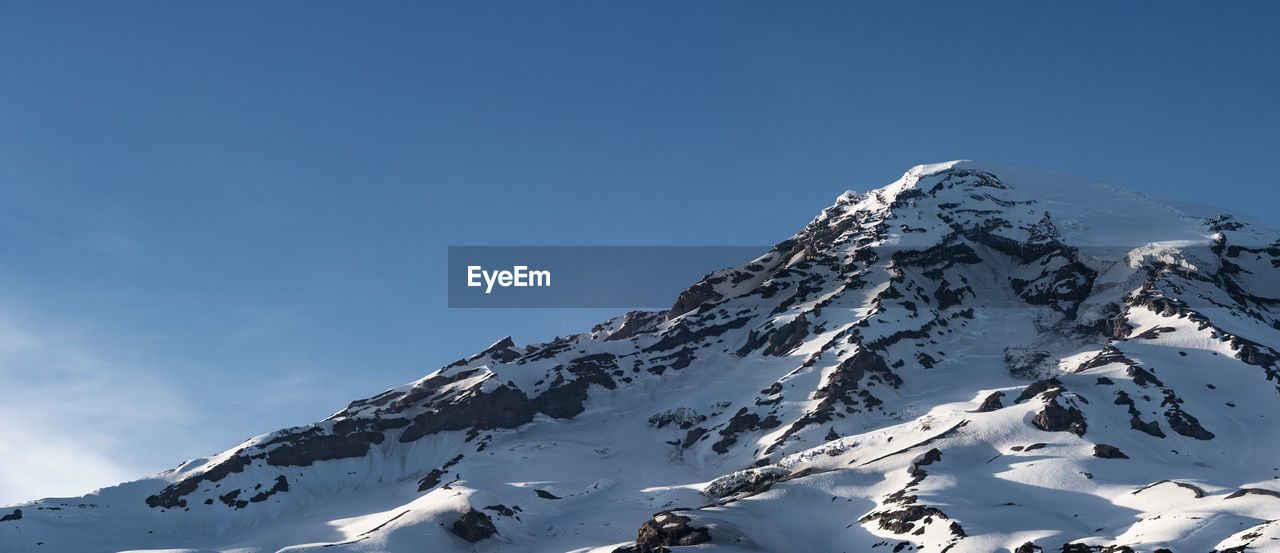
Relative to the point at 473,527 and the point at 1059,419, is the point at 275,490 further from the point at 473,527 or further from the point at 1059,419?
the point at 1059,419

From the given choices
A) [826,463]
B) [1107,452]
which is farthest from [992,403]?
[826,463]

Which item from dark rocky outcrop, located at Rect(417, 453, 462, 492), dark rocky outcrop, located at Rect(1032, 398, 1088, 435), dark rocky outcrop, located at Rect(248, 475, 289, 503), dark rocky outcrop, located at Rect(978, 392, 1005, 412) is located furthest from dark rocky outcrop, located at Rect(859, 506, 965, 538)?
dark rocky outcrop, located at Rect(248, 475, 289, 503)

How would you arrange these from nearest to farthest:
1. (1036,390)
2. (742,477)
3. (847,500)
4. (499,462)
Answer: (847,500) < (742,477) < (1036,390) < (499,462)

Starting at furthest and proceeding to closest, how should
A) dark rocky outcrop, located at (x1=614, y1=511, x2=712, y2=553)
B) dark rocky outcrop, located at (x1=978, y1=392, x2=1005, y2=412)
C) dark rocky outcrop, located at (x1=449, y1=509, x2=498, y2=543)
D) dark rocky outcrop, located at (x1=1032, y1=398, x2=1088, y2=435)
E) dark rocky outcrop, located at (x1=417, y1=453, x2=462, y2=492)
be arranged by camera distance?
1. dark rocky outcrop, located at (x1=417, y1=453, x2=462, y2=492)
2. dark rocky outcrop, located at (x1=978, y1=392, x2=1005, y2=412)
3. dark rocky outcrop, located at (x1=1032, y1=398, x2=1088, y2=435)
4. dark rocky outcrop, located at (x1=449, y1=509, x2=498, y2=543)
5. dark rocky outcrop, located at (x1=614, y1=511, x2=712, y2=553)

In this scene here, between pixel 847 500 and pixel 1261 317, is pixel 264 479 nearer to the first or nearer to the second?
pixel 847 500

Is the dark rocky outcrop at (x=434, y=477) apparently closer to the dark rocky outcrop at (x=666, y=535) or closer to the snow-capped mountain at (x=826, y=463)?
the snow-capped mountain at (x=826, y=463)

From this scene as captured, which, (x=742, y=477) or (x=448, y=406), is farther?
(x=448, y=406)

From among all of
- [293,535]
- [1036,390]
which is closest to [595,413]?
[293,535]

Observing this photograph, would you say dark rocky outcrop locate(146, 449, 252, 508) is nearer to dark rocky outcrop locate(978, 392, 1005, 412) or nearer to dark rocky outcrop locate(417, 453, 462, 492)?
dark rocky outcrop locate(417, 453, 462, 492)

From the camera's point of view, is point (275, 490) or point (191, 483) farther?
point (191, 483)

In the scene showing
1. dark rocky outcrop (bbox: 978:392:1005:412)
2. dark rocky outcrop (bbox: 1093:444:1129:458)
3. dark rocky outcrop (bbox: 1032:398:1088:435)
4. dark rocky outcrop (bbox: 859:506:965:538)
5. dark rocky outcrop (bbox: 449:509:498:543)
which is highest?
dark rocky outcrop (bbox: 978:392:1005:412)

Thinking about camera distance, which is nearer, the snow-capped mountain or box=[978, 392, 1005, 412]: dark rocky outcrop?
the snow-capped mountain
